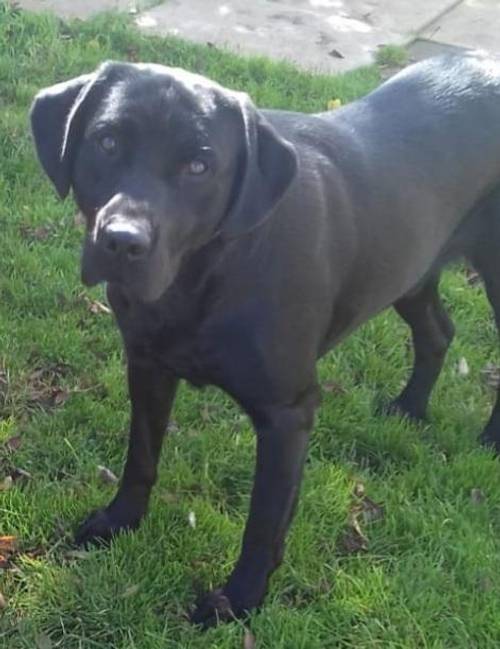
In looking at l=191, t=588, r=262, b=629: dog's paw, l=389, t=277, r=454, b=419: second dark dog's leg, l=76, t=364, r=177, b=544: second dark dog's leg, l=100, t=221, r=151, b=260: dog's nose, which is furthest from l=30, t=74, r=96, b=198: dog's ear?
l=389, t=277, r=454, b=419: second dark dog's leg

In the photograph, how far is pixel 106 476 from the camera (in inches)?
151

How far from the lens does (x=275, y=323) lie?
309cm

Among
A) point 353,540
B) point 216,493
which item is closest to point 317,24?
point 216,493

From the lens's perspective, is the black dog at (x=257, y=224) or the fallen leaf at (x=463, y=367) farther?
the fallen leaf at (x=463, y=367)

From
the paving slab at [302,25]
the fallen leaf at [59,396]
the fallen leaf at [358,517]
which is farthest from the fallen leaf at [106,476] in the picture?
the paving slab at [302,25]

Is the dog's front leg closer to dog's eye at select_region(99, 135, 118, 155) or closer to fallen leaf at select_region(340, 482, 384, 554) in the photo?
fallen leaf at select_region(340, 482, 384, 554)

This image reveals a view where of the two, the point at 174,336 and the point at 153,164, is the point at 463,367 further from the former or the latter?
the point at 153,164

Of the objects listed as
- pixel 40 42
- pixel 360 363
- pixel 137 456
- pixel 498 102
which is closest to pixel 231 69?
pixel 40 42

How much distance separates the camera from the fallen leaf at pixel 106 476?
3826 mm

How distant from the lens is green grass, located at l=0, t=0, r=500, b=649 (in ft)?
11.0

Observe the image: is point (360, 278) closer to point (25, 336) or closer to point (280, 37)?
point (25, 336)

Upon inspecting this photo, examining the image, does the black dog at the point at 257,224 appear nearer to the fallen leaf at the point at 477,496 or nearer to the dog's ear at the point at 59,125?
the dog's ear at the point at 59,125

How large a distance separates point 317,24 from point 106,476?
189 inches

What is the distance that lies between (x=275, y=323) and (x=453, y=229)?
1009 mm
